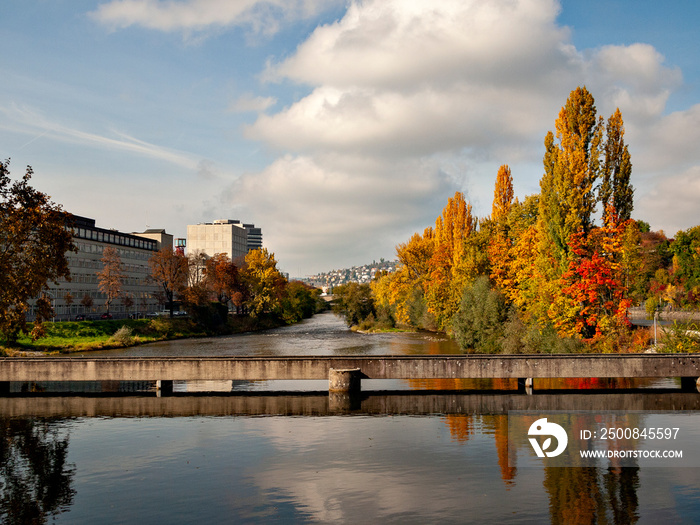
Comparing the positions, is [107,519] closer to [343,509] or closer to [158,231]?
[343,509]

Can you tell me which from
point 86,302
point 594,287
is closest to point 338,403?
point 594,287

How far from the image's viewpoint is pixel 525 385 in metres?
38.1

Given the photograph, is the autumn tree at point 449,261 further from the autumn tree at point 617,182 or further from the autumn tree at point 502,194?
the autumn tree at point 617,182

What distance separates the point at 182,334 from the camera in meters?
94.1

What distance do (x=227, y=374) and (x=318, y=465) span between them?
17738 millimetres

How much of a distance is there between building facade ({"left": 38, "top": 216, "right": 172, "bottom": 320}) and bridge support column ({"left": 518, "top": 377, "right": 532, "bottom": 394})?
76404mm

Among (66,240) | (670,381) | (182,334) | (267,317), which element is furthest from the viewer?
(267,317)

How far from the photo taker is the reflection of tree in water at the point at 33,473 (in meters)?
17.0

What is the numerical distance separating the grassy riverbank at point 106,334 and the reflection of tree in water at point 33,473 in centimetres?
2318

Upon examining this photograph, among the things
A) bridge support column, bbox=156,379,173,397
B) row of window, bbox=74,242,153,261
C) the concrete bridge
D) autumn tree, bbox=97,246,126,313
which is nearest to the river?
the concrete bridge

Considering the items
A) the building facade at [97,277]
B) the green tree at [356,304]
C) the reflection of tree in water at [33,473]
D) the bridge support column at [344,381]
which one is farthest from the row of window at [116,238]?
the reflection of tree in water at [33,473]

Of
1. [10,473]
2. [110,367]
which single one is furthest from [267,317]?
[10,473]

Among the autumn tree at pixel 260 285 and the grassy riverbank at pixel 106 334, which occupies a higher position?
the autumn tree at pixel 260 285

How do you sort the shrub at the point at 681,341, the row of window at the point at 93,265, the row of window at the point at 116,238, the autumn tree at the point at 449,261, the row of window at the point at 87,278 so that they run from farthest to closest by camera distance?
the row of window at the point at 116,238 → the row of window at the point at 87,278 → the row of window at the point at 93,265 → the autumn tree at the point at 449,261 → the shrub at the point at 681,341
